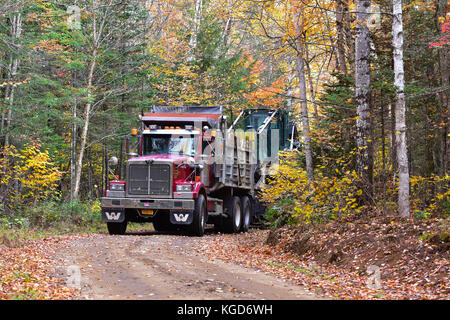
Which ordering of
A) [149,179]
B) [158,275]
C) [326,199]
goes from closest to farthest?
[158,275] → [326,199] → [149,179]

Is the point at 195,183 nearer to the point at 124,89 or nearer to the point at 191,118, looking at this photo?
the point at 191,118

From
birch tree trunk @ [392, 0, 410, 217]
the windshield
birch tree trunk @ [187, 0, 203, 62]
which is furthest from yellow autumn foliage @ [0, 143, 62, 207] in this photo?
birch tree trunk @ [187, 0, 203, 62]

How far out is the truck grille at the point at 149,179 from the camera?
16.4 m

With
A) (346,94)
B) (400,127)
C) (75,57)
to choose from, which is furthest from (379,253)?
(75,57)

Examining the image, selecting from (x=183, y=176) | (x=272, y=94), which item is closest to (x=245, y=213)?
(x=183, y=176)

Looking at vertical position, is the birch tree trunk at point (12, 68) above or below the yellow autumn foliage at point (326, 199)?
above

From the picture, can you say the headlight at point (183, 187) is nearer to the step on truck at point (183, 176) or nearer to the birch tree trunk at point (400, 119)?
the step on truck at point (183, 176)

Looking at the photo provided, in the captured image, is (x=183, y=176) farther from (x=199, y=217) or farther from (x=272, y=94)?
(x=272, y=94)

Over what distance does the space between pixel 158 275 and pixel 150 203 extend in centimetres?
722

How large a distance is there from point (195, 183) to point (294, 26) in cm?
643

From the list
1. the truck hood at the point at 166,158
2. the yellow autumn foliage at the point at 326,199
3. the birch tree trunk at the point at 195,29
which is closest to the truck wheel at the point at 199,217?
the truck hood at the point at 166,158

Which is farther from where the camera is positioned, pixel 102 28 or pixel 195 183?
pixel 102 28

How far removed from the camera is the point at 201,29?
29.7 m

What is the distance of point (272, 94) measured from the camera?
2267 centimetres
